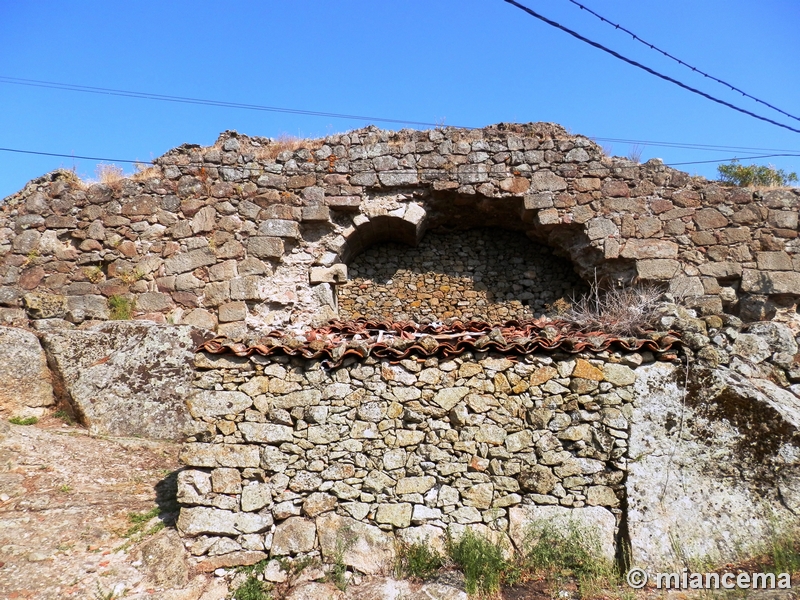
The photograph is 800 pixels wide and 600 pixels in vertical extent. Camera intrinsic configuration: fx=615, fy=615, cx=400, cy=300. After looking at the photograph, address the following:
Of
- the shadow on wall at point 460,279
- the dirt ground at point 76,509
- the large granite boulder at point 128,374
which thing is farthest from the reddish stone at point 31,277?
the shadow on wall at point 460,279

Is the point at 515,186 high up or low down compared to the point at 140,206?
up

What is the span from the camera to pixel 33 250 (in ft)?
29.9

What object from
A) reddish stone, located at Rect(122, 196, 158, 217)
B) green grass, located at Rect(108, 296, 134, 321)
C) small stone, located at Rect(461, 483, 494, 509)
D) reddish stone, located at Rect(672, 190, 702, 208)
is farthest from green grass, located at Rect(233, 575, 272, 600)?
reddish stone, located at Rect(672, 190, 702, 208)

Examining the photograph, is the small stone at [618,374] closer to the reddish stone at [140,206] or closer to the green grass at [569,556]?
the green grass at [569,556]

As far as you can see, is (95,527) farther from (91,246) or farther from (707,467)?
(91,246)

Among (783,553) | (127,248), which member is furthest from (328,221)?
(783,553)

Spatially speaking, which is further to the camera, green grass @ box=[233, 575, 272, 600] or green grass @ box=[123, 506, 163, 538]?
green grass @ box=[123, 506, 163, 538]

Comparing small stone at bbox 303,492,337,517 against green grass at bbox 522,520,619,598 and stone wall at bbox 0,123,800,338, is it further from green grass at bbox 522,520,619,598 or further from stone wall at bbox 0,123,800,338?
stone wall at bbox 0,123,800,338

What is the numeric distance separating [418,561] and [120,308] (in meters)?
6.11

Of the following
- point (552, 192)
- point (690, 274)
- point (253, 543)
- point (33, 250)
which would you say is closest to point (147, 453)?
point (253, 543)

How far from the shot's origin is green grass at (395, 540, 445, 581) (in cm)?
460

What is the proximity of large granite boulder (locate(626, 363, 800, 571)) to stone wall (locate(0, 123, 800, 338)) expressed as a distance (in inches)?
148

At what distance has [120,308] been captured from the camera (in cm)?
876

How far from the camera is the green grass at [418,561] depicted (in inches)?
181
